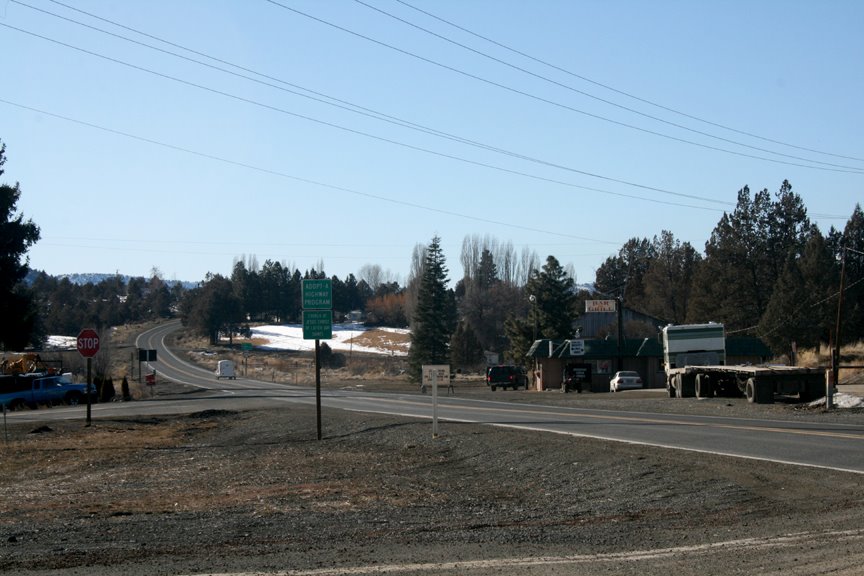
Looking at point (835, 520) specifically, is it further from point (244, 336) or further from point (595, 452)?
point (244, 336)

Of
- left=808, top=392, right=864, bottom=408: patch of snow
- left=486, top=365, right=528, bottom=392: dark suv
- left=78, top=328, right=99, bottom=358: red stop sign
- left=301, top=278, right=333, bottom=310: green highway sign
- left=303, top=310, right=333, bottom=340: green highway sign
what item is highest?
left=301, top=278, right=333, bottom=310: green highway sign

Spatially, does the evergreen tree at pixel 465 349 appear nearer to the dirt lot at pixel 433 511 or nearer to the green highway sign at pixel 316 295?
the green highway sign at pixel 316 295

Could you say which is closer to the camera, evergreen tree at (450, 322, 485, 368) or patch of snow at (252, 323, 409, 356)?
evergreen tree at (450, 322, 485, 368)

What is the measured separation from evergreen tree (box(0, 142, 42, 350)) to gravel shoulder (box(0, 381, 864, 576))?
94.6ft

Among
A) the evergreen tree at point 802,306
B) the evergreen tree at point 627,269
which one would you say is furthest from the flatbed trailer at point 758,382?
the evergreen tree at point 627,269

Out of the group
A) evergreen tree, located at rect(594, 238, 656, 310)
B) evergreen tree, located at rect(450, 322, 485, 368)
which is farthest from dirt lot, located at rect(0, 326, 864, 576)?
evergreen tree, located at rect(594, 238, 656, 310)

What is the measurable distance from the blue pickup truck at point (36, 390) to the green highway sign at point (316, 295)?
29.6 metres

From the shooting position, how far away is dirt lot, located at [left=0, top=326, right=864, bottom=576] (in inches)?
368

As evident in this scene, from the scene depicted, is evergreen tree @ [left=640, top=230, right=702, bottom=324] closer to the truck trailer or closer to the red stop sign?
the truck trailer

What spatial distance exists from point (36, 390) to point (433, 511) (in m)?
43.5

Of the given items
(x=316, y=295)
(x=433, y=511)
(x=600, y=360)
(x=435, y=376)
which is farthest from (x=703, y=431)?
(x=600, y=360)

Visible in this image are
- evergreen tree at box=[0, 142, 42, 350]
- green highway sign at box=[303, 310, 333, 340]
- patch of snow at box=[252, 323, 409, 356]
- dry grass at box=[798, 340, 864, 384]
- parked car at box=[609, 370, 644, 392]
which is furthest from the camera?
patch of snow at box=[252, 323, 409, 356]

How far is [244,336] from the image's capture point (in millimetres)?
165750

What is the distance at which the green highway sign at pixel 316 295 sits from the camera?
25562 mm
